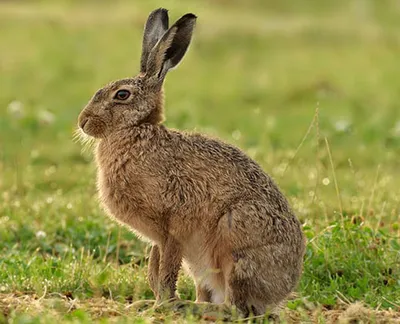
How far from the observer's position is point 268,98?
1689 cm

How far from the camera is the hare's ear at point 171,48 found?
5691 mm

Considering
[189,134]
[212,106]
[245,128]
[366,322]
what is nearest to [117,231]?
[189,134]

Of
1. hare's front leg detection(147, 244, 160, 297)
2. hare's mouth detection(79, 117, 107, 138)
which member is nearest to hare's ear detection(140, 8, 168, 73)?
hare's mouth detection(79, 117, 107, 138)

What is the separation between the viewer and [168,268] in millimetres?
5414

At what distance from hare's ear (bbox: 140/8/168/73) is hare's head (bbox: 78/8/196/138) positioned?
0.11 metres

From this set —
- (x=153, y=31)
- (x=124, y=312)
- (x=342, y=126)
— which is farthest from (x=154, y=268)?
(x=342, y=126)

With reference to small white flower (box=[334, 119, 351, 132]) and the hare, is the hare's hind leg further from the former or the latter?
small white flower (box=[334, 119, 351, 132])

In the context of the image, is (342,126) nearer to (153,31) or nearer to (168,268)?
(153,31)

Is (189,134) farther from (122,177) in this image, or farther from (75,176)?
(75,176)

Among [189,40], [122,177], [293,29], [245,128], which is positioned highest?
[293,29]

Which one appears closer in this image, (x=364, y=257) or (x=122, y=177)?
(x=122, y=177)

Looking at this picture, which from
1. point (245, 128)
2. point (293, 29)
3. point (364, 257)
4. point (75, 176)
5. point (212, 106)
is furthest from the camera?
point (293, 29)

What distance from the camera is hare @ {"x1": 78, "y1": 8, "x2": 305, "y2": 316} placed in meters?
5.34

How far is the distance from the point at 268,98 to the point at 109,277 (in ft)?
36.1
